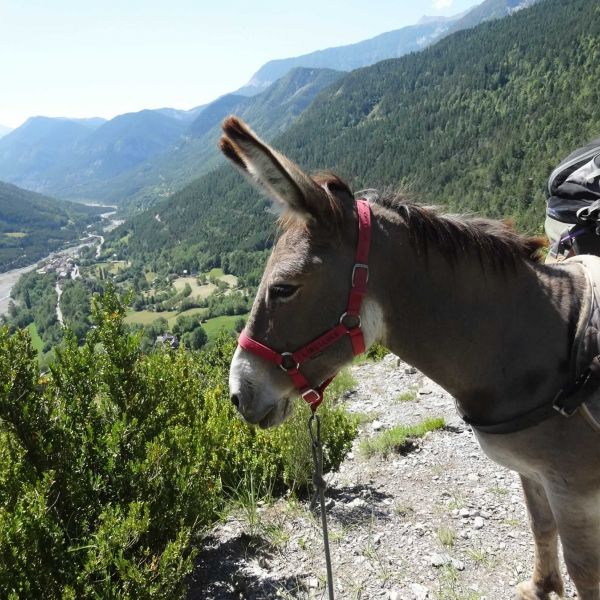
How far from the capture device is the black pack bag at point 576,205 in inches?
98.2

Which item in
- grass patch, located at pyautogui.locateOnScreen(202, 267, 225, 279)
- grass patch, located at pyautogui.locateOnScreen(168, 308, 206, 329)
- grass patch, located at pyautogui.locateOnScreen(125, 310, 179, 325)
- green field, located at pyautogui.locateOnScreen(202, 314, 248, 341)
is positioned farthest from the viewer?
grass patch, located at pyautogui.locateOnScreen(202, 267, 225, 279)

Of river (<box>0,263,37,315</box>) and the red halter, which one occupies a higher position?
the red halter

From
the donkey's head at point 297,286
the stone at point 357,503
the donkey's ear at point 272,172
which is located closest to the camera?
the donkey's ear at point 272,172

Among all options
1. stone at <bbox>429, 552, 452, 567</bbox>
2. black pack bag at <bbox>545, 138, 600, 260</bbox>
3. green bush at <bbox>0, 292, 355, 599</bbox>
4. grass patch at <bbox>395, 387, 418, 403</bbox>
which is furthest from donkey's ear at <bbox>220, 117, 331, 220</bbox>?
grass patch at <bbox>395, 387, 418, 403</bbox>

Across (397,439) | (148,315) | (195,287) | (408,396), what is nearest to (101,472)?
(397,439)

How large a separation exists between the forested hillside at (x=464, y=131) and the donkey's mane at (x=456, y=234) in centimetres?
6211

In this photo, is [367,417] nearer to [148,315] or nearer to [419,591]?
[419,591]

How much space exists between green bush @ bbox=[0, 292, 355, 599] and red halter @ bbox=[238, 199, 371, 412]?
6.11ft

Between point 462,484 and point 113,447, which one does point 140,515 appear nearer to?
point 113,447

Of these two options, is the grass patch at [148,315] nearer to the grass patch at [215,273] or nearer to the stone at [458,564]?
the grass patch at [215,273]

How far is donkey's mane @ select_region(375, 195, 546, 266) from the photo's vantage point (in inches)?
79.5

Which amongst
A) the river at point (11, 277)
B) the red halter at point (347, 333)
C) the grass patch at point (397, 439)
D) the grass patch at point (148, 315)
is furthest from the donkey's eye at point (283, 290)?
the river at point (11, 277)

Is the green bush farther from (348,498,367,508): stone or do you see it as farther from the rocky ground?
(348,498,367,508): stone

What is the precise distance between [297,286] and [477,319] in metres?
0.85
